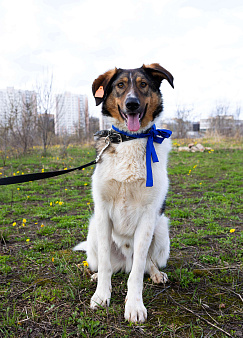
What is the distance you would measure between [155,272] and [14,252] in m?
1.72

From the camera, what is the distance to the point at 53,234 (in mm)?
3811

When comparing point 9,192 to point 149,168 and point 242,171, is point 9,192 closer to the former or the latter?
point 149,168

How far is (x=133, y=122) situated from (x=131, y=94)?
242mm

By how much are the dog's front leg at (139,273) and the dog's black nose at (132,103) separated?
89 centimetres

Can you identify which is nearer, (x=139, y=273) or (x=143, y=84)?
(x=139, y=273)

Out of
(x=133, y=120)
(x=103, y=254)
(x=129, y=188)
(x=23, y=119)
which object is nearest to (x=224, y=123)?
(x=23, y=119)

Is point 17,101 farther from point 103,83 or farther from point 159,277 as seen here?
point 159,277

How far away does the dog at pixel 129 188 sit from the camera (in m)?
2.18

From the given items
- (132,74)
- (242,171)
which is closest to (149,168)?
(132,74)

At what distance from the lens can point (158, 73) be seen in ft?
8.39

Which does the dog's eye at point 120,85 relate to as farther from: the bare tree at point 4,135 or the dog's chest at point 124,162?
the bare tree at point 4,135

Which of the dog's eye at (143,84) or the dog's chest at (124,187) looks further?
the dog's eye at (143,84)

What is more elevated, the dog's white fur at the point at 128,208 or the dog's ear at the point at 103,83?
the dog's ear at the point at 103,83

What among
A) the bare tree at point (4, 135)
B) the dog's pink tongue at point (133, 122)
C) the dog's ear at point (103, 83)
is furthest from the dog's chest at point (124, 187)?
the bare tree at point (4, 135)
